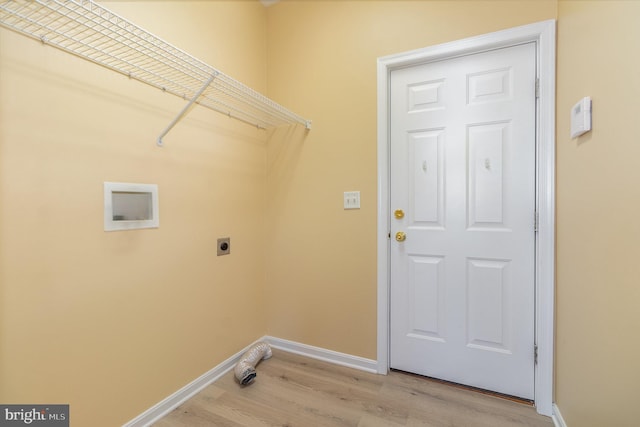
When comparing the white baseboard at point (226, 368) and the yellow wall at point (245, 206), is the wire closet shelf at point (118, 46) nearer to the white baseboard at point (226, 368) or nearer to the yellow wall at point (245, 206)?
the yellow wall at point (245, 206)

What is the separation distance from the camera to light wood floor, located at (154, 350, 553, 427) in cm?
141

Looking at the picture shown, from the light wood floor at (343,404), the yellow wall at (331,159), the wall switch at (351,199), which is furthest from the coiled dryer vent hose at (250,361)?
the wall switch at (351,199)

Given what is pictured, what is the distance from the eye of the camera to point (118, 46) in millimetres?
1173

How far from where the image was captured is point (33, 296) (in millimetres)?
1021

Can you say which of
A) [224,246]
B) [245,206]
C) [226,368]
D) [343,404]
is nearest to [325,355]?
[343,404]

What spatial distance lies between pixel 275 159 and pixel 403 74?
1.10 m

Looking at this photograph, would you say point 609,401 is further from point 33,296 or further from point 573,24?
point 33,296

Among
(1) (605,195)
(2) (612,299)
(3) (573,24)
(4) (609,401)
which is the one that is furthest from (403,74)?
(4) (609,401)

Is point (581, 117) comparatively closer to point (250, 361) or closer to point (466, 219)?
point (466, 219)

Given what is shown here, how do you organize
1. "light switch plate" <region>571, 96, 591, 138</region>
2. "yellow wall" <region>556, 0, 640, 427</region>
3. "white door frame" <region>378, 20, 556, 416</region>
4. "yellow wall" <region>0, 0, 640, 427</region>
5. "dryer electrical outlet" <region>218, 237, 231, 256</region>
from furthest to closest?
"dryer electrical outlet" <region>218, 237, 231, 256</region> < "white door frame" <region>378, 20, 556, 416</region> < "light switch plate" <region>571, 96, 591, 138</region> < "yellow wall" <region>0, 0, 640, 427</region> < "yellow wall" <region>556, 0, 640, 427</region>

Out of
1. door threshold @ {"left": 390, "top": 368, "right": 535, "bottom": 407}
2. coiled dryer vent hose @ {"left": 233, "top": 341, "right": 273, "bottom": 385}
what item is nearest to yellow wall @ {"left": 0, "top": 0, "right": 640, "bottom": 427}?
coiled dryer vent hose @ {"left": 233, "top": 341, "right": 273, "bottom": 385}

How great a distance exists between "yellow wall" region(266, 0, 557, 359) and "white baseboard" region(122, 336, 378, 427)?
5 cm

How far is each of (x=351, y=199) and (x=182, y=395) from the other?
5.11 feet

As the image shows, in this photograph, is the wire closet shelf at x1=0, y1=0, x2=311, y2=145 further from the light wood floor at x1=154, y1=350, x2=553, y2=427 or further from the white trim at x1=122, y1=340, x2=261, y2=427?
the light wood floor at x1=154, y1=350, x2=553, y2=427
